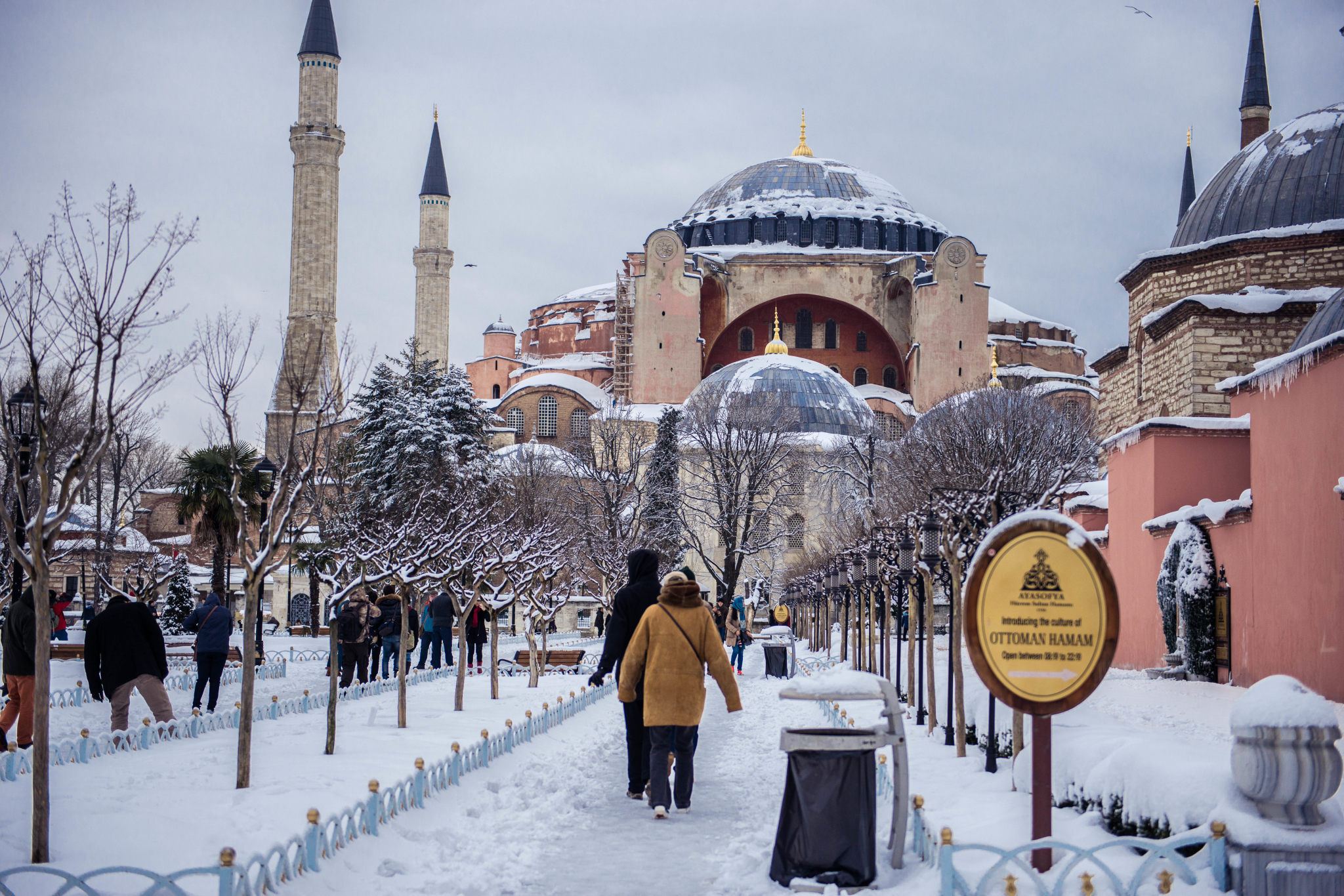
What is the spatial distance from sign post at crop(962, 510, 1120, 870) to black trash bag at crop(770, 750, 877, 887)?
0.68 meters

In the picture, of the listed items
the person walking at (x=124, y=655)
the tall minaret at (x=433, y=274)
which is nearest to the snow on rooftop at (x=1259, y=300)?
the person walking at (x=124, y=655)

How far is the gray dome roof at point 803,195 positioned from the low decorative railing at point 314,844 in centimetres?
4607

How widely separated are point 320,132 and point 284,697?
28.1 m

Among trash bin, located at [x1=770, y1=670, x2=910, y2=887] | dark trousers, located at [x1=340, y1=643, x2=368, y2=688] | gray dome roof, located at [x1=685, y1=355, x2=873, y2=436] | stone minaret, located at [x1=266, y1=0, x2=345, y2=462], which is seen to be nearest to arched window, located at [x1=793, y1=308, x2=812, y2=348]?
gray dome roof, located at [x1=685, y1=355, x2=873, y2=436]

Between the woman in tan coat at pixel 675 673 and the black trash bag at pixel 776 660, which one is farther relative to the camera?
the black trash bag at pixel 776 660

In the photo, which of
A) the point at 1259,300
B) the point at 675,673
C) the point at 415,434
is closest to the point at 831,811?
the point at 675,673

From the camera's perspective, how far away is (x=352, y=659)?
12.5 metres

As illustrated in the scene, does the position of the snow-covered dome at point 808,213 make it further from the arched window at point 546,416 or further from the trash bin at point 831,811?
the trash bin at point 831,811

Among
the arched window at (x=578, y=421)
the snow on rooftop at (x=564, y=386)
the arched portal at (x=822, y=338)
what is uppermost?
the arched portal at (x=822, y=338)

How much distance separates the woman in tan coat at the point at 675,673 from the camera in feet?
20.4

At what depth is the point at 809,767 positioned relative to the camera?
4.90m

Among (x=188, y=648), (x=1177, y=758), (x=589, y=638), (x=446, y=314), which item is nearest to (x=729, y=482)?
(x=589, y=638)

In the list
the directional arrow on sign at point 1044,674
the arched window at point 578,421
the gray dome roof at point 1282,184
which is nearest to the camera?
the directional arrow on sign at point 1044,674

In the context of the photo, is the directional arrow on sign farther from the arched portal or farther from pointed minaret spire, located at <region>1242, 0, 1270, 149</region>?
the arched portal
